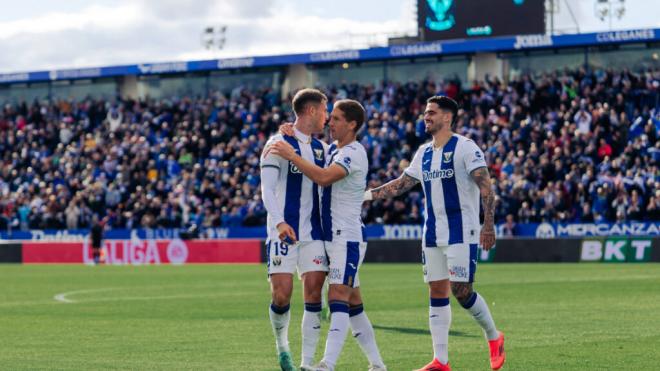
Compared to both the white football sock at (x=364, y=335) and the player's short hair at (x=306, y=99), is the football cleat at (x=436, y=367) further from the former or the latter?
the player's short hair at (x=306, y=99)

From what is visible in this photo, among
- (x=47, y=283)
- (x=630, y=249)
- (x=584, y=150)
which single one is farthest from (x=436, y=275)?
(x=584, y=150)

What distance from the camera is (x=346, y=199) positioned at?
393 inches

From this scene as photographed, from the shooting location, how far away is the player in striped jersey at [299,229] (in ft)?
32.4

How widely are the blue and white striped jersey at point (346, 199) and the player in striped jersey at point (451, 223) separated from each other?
0.96 metres

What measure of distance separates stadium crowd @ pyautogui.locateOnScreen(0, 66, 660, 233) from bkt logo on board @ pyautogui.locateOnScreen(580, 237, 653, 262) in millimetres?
2460

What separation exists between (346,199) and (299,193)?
1.34ft

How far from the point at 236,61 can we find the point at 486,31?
14124 mm

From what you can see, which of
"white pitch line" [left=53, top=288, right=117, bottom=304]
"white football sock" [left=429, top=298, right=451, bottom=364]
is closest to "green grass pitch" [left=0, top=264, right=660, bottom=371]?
"white pitch line" [left=53, top=288, right=117, bottom=304]

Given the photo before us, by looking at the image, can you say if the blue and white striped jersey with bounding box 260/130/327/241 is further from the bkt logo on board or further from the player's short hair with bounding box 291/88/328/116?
the bkt logo on board

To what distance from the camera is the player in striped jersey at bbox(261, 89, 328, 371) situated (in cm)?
988

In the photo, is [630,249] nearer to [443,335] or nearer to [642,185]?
Answer: [642,185]

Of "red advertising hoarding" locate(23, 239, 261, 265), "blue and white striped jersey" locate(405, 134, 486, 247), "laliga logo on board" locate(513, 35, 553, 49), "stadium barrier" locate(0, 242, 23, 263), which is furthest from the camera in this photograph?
"laliga logo on board" locate(513, 35, 553, 49)

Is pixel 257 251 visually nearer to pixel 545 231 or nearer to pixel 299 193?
pixel 545 231

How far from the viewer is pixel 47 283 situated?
94.7 ft
